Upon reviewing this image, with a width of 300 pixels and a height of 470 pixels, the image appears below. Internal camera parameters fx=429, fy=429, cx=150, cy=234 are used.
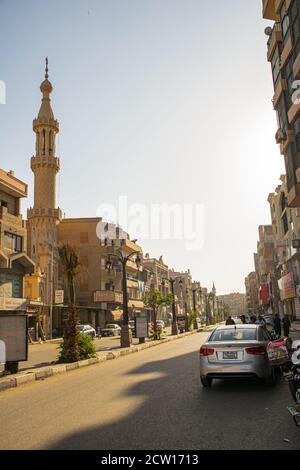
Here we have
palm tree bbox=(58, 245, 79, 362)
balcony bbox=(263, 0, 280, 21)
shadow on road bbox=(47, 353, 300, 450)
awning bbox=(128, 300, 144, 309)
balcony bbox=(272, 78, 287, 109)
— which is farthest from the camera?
awning bbox=(128, 300, 144, 309)

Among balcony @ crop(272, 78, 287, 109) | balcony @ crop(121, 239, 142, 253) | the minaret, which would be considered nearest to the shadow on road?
balcony @ crop(272, 78, 287, 109)

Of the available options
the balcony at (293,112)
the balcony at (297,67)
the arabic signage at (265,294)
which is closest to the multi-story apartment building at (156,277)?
the arabic signage at (265,294)

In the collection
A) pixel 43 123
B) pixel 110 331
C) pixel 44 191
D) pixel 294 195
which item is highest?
pixel 43 123

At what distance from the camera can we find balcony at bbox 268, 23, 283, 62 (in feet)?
88.3

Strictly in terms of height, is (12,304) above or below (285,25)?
below

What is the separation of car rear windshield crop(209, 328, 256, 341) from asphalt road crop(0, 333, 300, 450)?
111 cm

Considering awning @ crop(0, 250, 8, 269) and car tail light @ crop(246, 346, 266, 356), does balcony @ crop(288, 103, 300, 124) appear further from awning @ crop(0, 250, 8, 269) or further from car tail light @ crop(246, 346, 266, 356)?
awning @ crop(0, 250, 8, 269)

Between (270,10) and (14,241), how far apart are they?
2685 centimetres

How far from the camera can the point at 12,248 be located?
121 feet

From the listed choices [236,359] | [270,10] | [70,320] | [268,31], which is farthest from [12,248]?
[236,359]

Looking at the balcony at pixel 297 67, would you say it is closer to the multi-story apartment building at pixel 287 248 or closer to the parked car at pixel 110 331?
the multi-story apartment building at pixel 287 248

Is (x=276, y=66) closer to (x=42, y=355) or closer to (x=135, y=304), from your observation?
(x=42, y=355)
